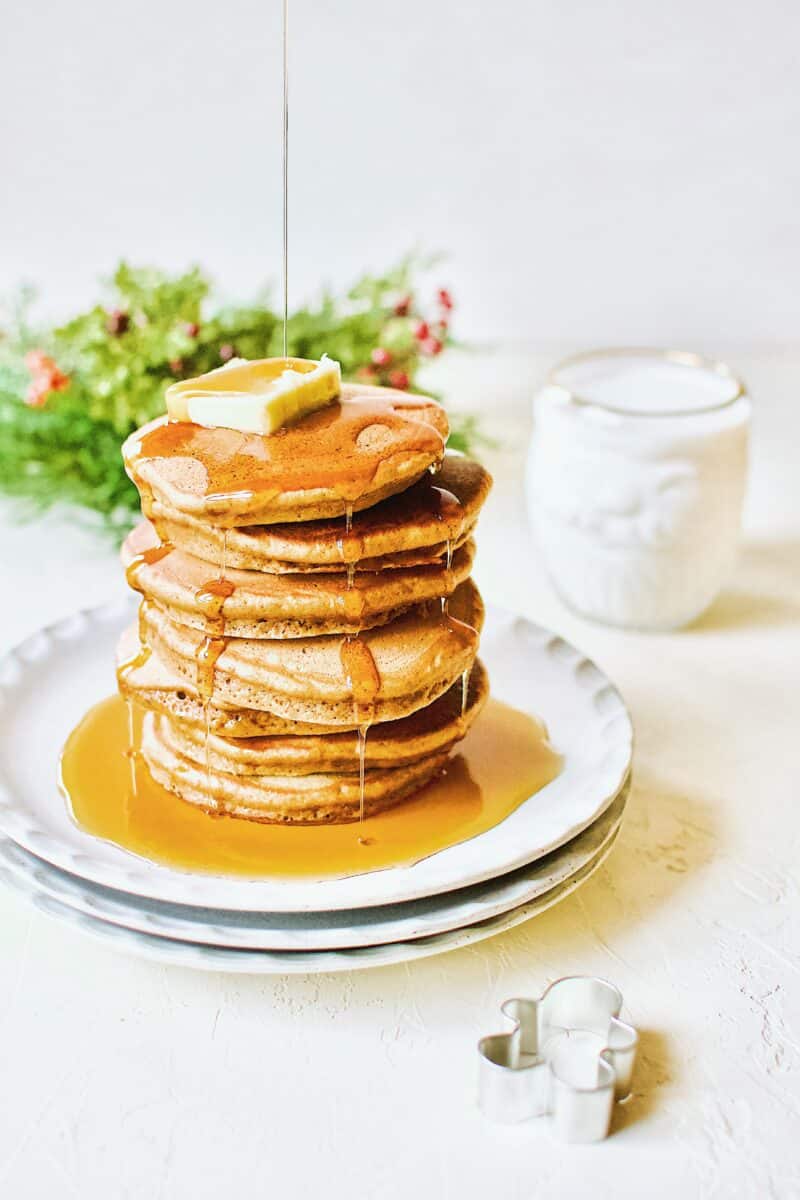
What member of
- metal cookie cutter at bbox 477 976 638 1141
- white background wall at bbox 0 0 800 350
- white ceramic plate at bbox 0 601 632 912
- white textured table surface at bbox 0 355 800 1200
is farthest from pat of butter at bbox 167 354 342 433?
white background wall at bbox 0 0 800 350

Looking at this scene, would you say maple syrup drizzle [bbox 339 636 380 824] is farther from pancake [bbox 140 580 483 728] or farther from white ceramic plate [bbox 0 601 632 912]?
white ceramic plate [bbox 0 601 632 912]

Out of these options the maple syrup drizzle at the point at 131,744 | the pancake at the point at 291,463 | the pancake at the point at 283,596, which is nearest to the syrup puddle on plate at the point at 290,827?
the maple syrup drizzle at the point at 131,744

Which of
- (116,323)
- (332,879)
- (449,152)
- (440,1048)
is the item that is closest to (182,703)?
(332,879)

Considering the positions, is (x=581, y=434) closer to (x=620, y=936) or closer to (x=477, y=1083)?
(x=620, y=936)

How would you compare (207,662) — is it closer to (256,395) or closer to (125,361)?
(256,395)

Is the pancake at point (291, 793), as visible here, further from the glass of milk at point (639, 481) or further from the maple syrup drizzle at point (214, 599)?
the glass of milk at point (639, 481)

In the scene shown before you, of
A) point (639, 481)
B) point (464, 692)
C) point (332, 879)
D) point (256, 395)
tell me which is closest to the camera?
point (332, 879)
